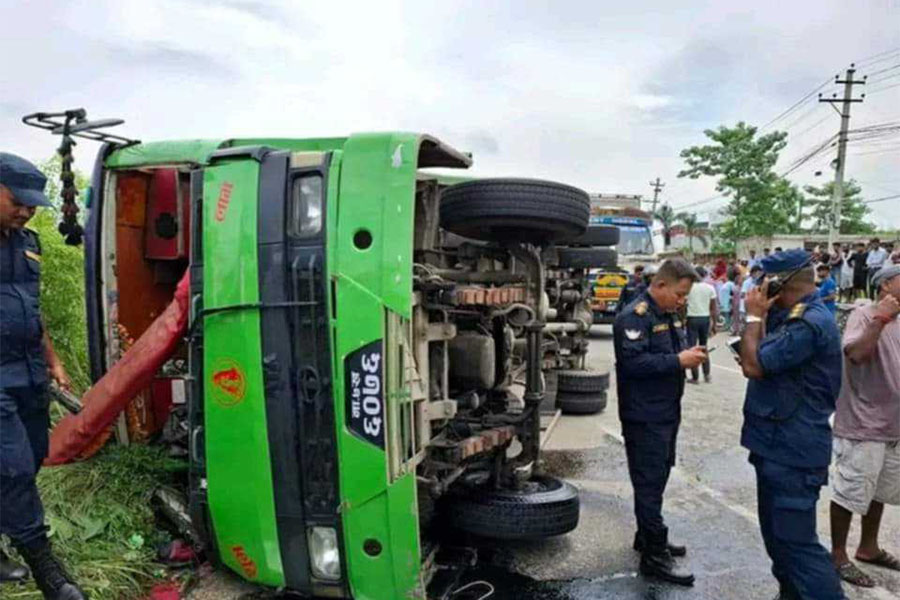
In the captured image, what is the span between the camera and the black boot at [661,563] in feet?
10.9

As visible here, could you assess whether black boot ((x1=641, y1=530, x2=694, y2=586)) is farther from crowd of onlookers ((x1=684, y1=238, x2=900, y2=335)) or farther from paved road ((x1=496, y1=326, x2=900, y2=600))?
crowd of onlookers ((x1=684, y1=238, x2=900, y2=335))

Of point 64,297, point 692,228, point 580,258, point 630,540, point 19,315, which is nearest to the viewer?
point 19,315

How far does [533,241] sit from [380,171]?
4.47ft

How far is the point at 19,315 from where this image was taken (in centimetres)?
258

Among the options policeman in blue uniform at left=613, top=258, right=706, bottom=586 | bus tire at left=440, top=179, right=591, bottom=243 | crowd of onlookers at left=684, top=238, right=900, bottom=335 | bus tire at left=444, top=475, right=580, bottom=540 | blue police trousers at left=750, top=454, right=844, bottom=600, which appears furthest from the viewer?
crowd of onlookers at left=684, top=238, right=900, bottom=335

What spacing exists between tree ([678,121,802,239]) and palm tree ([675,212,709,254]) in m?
5.68

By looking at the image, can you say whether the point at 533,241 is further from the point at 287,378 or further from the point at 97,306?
the point at 97,306

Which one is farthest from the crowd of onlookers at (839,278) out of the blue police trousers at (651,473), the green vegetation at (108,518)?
the green vegetation at (108,518)

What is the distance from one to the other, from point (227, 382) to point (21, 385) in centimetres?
79

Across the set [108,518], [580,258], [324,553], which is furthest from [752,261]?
[108,518]

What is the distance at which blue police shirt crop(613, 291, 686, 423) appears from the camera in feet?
11.3

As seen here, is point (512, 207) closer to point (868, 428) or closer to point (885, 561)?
point (868, 428)

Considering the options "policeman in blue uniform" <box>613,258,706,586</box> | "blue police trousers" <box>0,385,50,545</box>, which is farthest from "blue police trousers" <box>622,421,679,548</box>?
"blue police trousers" <box>0,385,50,545</box>

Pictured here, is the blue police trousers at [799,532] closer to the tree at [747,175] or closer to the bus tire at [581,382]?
the bus tire at [581,382]
